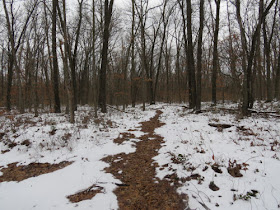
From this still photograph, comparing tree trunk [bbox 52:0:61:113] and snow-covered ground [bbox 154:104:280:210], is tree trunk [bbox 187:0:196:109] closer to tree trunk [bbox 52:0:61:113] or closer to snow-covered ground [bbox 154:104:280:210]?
snow-covered ground [bbox 154:104:280:210]

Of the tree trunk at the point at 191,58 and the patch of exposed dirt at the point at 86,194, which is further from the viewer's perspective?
the tree trunk at the point at 191,58

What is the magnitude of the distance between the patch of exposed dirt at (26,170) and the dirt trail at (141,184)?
145cm

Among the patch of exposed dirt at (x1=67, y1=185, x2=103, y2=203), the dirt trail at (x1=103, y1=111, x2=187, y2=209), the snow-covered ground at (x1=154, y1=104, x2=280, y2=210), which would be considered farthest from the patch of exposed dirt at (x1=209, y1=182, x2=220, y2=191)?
the patch of exposed dirt at (x1=67, y1=185, x2=103, y2=203)

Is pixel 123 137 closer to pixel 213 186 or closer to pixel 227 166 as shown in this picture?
pixel 227 166

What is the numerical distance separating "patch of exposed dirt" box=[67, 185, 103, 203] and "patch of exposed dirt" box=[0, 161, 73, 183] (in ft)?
4.98

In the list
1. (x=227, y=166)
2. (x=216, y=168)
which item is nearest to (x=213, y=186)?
(x=216, y=168)

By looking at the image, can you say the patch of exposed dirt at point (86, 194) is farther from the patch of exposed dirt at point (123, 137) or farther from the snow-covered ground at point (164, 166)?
the patch of exposed dirt at point (123, 137)

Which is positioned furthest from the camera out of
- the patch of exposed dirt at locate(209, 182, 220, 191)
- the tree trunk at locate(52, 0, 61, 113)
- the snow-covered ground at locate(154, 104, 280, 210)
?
the tree trunk at locate(52, 0, 61, 113)

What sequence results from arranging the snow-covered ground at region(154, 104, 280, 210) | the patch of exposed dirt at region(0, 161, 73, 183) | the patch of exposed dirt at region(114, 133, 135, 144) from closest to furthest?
1. the snow-covered ground at region(154, 104, 280, 210)
2. the patch of exposed dirt at region(0, 161, 73, 183)
3. the patch of exposed dirt at region(114, 133, 135, 144)

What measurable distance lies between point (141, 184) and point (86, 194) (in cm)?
119

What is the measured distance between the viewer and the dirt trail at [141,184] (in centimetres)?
273

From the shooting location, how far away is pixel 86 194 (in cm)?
304

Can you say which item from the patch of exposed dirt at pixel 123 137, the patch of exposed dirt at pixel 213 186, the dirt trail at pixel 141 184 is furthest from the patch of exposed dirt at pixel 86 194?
the patch of exposed dirt at pixel 123 137

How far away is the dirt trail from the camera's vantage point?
273 centimetres
